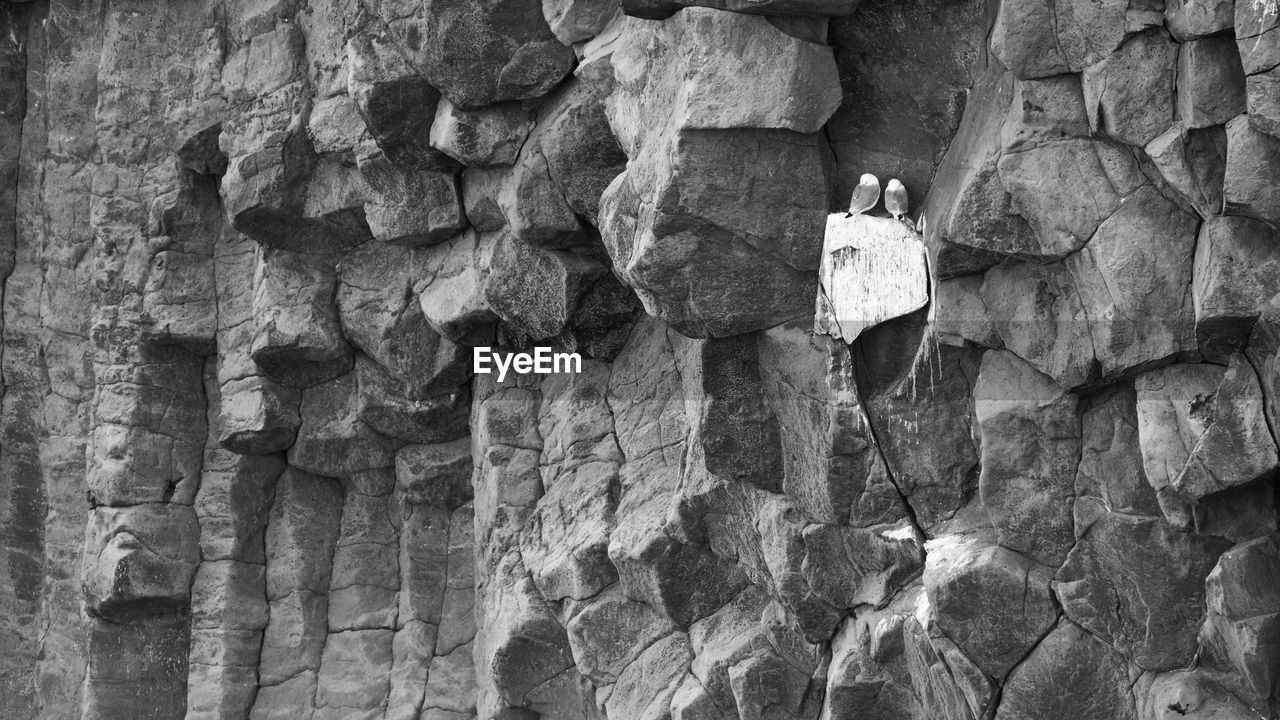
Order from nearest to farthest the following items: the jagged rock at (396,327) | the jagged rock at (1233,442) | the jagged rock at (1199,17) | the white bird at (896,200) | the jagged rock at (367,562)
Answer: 1. the jagged rock at (1199,17)
2. the jagged rock at (1233,442)
3. the white bird at (896,200)
4. the jagged rock at (396,327)
5. the jagged rock at (367,562)

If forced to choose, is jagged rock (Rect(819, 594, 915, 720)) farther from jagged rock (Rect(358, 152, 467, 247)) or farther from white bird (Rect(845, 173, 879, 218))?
jagged rock (Rect(358, 152, 467, 247))

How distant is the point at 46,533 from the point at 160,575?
70.1 inches

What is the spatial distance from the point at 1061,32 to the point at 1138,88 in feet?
1.49

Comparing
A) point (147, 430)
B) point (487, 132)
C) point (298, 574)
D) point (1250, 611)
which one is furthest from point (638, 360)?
point (1250, 611)

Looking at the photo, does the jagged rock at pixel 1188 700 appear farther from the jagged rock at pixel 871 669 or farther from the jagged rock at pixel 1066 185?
the jagged rock at pixel 1066 185

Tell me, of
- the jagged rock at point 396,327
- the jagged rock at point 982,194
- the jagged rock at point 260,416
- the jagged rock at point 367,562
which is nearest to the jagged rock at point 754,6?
the jagged rock at point 982,194

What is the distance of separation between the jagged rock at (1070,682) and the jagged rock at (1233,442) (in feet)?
3.70

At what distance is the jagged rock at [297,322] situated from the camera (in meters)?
12.8

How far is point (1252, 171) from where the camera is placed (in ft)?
23.0

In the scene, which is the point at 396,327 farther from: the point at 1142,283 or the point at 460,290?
the point at 1142,283

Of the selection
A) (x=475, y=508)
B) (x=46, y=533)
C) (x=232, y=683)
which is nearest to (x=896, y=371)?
(x=475, y=508)

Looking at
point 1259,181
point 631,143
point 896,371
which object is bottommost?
point 896,371

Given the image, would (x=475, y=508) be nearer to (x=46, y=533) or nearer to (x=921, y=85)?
(x=46, y=533)

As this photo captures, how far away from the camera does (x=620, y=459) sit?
11.3 m
